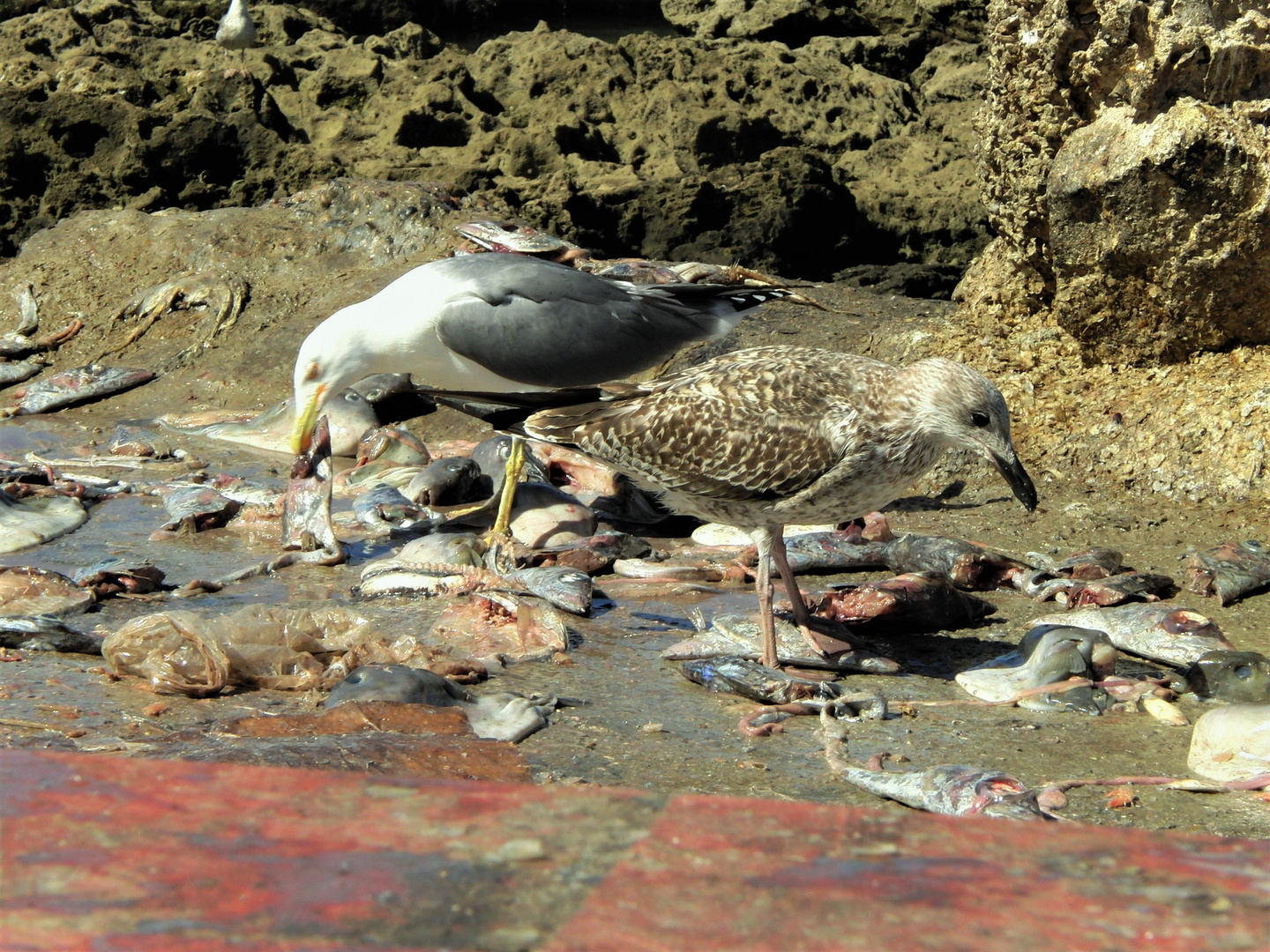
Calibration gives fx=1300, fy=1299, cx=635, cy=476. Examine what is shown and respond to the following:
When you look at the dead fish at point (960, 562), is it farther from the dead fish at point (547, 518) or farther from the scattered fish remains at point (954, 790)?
the scattered fish remains at point (954, 790)

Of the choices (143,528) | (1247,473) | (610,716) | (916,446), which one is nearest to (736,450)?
(916,446)

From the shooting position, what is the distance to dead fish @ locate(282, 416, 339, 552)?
235 inches

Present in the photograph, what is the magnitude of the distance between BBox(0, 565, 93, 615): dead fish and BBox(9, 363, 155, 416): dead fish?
427cm

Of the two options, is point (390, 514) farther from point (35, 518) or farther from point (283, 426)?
point (283, 426)

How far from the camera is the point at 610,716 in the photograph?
402 centimetres

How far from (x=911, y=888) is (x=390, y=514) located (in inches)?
224

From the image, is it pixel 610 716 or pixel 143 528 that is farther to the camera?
pixel 143 528

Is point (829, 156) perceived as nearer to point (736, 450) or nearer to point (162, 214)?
point (162, 214)

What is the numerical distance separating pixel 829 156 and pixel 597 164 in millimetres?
2790

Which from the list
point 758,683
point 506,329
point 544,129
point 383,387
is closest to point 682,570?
point 758,683

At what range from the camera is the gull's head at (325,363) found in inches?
250

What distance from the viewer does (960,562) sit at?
17.7 ft

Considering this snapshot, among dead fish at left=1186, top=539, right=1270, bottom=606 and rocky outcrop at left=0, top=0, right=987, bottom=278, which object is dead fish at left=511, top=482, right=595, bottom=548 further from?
rocky outcrop at left=0, top=0, right=987, bottom=278

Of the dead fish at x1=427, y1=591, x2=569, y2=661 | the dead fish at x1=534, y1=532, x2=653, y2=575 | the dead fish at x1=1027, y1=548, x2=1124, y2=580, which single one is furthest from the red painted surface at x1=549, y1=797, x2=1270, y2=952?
the dead fish at x1=534, y1=532, x2=653, y2=575
